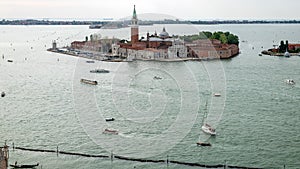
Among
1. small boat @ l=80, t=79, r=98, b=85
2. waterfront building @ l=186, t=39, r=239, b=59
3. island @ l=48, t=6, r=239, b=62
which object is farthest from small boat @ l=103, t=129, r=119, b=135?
waterfront building @ l=186, t=39, r=239, b=59

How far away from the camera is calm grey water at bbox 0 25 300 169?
4.54 m

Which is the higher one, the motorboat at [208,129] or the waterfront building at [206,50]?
the waterfront building at [206,50]

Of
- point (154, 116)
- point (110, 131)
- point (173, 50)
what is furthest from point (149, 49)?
point (110, 131)

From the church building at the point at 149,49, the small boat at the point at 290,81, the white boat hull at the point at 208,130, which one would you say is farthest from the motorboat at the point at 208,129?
the church building at the point at 149,49

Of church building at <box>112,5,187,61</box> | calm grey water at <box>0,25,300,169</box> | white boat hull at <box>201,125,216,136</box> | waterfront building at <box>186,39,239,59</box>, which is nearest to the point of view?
calm grey water at <box>0,25,300,169</box>

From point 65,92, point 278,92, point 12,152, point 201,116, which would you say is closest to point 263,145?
point 201,116

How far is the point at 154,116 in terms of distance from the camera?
5961 millimetres

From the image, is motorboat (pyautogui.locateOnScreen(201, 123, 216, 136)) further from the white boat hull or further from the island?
the island

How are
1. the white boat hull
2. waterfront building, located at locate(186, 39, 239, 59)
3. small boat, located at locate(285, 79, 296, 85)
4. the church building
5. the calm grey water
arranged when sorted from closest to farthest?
the calm grey water
the white boat hull
small boat, located at locate(285, 79, 296, 85)
waterfront building, located at locate(186, 39, 239, 59)
the church building

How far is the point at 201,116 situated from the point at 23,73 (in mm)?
5857

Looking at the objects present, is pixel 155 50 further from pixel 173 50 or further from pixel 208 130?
pixel 208 130

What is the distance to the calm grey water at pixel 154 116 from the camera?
14.9ft

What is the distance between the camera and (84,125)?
5.59 metres

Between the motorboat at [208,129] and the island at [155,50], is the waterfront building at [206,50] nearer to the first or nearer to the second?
the island at [155,50]
